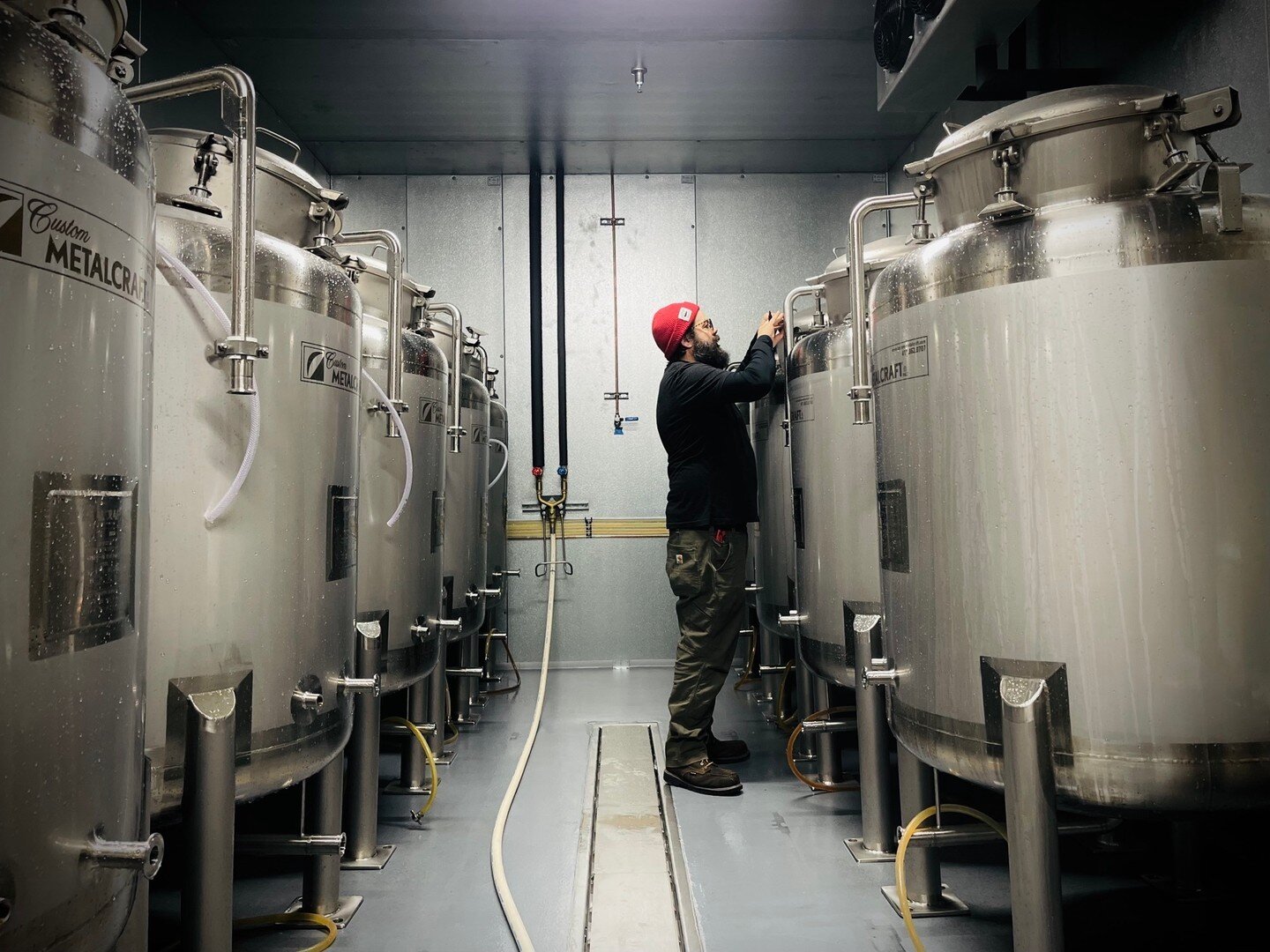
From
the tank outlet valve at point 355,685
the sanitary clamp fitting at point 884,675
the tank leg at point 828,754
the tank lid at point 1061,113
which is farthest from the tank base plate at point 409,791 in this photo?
the tank lid at point 1061,113

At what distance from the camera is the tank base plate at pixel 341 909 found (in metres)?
1.95

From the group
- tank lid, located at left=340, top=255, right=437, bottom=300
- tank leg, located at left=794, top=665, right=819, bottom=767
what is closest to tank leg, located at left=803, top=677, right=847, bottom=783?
tank leg, located at left=794, top=665, right=819, bottom=767

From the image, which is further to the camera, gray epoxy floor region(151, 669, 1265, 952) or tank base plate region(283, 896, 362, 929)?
tank base plate region(283, 896, 362, 929)

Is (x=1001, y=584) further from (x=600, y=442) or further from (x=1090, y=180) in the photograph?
(x=600, y=442)

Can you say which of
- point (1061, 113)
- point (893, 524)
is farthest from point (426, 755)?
point (1061, 113)

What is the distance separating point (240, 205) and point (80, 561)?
2.49 feet

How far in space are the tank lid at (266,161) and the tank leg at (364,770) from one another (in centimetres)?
114

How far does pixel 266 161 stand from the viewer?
1828 mm

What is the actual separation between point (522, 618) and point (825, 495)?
284 cm

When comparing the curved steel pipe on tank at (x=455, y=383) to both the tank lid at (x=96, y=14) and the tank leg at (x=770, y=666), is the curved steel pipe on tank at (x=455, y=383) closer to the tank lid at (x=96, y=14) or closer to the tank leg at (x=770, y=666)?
the tank lid at (x=96, y=14)

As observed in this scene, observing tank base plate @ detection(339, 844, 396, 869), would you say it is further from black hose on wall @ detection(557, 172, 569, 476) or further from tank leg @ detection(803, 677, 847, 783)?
black hose on wall @ detection(557, 172, 569, 476)

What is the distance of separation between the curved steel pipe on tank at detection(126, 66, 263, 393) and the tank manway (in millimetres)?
1420

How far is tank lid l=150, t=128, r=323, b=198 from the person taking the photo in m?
1.67

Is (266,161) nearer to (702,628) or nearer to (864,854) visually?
(702,628)
